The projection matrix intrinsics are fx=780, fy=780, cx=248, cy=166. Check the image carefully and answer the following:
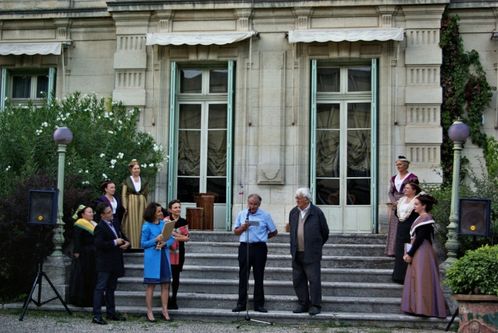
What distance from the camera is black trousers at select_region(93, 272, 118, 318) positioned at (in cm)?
1058

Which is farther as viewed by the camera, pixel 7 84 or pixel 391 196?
pixel 7 84

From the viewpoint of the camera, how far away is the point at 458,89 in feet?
50.6

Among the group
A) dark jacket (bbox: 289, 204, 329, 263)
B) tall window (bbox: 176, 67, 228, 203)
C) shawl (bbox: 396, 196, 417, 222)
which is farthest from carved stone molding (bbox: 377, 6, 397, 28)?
dark jacket (bbox: 289, 204, 329, 263)

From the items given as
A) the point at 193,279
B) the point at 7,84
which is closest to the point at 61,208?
the point at 193,279

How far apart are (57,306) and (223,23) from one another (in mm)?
7167

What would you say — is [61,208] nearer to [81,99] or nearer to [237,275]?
[237,275]

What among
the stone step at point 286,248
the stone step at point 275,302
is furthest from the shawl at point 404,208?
the stone step at point 286,248

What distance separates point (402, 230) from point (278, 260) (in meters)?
2.30

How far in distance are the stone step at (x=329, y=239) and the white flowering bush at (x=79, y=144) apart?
1785 mm

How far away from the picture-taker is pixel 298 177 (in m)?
15.6

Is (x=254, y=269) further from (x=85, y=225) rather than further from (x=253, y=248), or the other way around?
(x=85, y=225)

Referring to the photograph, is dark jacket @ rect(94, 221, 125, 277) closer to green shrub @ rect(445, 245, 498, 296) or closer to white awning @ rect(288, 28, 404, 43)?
green shrub @ rect(445, 245, 498, 296)

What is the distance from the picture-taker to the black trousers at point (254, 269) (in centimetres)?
1102

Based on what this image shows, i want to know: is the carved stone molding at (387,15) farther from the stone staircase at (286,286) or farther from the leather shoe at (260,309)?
the leather shoe at (260,309)
